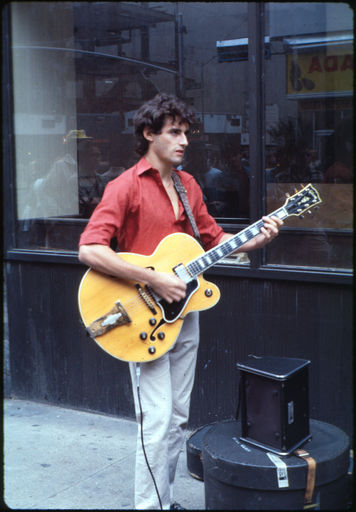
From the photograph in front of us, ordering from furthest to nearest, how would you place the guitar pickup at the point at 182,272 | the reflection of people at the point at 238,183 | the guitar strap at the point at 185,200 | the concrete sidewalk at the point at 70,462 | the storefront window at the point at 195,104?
the reflection of people at the point at 238,183
the storefront window at the point at 195,104
the concrete sidewalk at the point at 70,462
the guitar strap at the point at 185,200
the guitar pickup at the point at 182,272

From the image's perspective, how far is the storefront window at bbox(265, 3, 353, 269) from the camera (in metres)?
4.24

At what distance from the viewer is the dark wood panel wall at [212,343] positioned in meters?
4.21

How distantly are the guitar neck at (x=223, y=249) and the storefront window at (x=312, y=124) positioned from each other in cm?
98

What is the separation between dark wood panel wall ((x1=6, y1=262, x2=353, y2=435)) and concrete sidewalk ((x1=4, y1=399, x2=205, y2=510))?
213 millimetres

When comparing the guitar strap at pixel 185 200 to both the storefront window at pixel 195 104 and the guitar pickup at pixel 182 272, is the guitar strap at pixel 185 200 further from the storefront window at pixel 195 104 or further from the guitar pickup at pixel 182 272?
the storefront window at pixel 195 104

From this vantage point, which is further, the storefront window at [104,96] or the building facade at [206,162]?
the storefront window at [104,96]

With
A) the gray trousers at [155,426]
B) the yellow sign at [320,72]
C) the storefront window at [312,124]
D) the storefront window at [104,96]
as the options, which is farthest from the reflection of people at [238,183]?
the gray trousers at [155,426]

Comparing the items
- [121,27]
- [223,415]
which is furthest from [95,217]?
[121,27]

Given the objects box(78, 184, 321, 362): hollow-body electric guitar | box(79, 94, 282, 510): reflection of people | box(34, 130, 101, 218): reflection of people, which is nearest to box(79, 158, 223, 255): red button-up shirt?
box(79, 94, 282, 510): reflection of people

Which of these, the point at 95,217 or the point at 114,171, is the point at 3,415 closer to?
the point at 114,171

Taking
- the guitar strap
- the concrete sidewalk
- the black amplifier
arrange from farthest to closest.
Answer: the concrete sidewalk < the guitar strap < the black amplifier

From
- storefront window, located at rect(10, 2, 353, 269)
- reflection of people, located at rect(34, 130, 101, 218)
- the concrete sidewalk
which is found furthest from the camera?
reflection of people, located at rect(34, 130, 101, 218)

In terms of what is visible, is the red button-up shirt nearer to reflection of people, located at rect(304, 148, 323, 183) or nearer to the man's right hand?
the man's right hand

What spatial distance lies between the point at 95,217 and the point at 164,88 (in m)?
2.04
